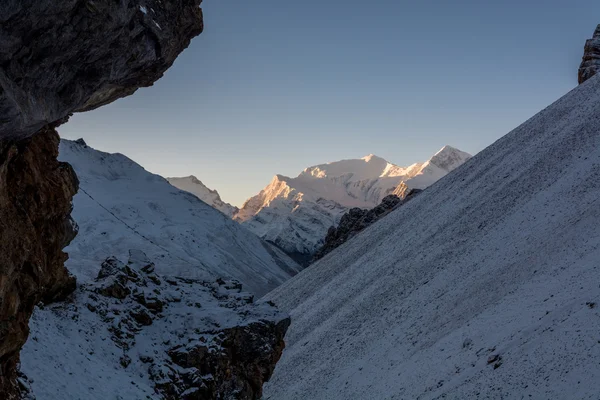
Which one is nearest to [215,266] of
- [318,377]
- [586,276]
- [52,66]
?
[318,377]

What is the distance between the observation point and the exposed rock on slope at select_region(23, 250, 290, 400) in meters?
19.6

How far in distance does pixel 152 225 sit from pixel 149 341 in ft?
250

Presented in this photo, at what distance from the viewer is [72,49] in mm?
11195

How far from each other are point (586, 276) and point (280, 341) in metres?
15.8

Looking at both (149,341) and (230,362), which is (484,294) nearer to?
(230,362)

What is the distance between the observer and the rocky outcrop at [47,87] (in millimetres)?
10070

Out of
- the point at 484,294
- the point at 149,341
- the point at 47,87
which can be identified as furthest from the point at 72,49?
the point at 484,294

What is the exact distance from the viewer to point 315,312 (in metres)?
53.1

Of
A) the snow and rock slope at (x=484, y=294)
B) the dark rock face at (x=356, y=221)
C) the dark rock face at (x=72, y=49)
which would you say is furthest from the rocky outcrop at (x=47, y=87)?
the dark rock face at (x=356, y=221)

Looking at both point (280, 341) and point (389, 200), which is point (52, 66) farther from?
point (389, 200)

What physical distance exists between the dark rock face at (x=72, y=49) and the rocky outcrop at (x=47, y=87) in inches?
1.0

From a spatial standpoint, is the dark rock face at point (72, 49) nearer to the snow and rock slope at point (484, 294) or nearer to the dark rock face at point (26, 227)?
the dark rock face at point (26, 227)

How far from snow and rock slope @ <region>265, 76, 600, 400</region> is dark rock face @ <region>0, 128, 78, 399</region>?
→ 56.5 ft

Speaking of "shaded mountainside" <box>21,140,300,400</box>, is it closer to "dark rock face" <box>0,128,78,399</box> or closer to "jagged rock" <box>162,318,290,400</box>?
"jagged rock" <box>162,318,290,400</box>
